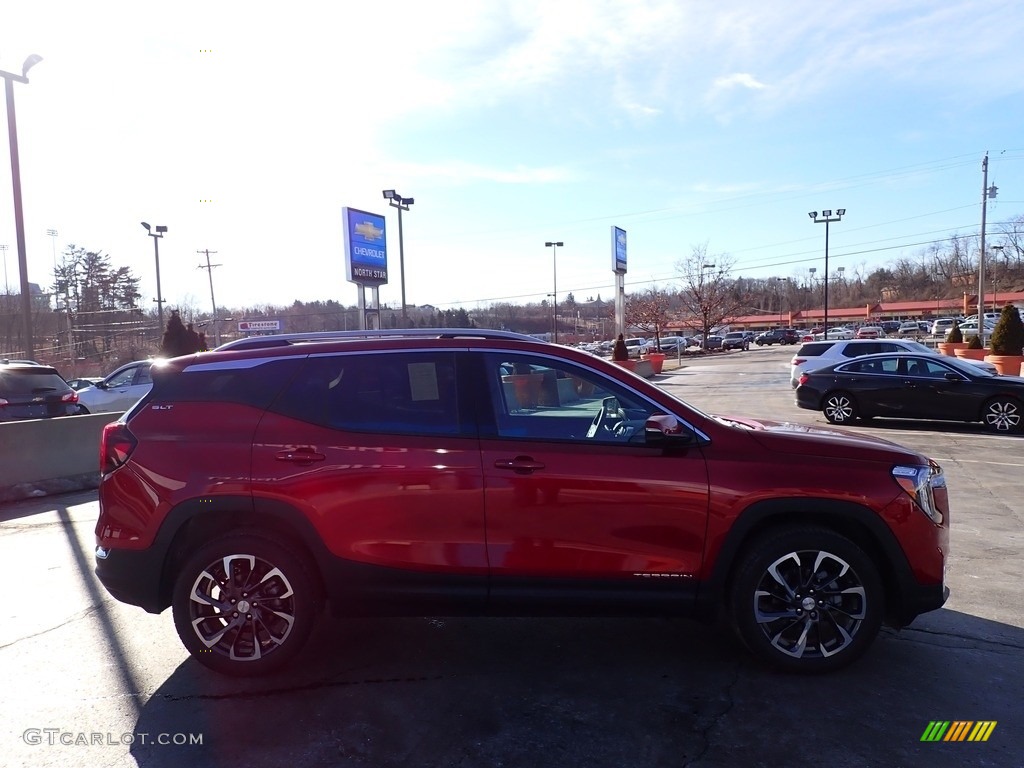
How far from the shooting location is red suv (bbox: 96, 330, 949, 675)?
3848 mm

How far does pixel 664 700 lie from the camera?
12.1ft

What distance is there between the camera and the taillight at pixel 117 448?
411 centimetres

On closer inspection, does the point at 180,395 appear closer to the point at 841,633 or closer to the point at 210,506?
the point at 210,506

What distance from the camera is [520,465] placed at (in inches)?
151

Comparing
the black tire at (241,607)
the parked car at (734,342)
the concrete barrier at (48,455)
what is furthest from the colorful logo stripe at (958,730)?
the parked car at (734,342)

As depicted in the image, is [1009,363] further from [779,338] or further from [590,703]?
[779,338]

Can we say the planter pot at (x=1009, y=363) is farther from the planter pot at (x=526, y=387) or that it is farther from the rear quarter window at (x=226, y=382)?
the rear quarter window at (x=226, y=382)

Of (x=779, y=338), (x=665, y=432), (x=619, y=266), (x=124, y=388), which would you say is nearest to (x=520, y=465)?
(x=665, y=432)

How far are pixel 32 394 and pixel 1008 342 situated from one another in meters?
28.2

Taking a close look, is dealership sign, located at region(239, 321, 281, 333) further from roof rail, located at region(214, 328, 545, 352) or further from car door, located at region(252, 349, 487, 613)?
car door, located at region(252, 349, 487, 613)

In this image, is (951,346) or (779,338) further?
(779,338)

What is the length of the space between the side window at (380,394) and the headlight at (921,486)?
235 cm

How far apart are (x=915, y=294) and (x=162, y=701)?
506ft

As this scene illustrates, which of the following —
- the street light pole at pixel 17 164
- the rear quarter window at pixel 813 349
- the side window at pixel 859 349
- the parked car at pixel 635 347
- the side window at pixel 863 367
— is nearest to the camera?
the side window at pixel 863 367
